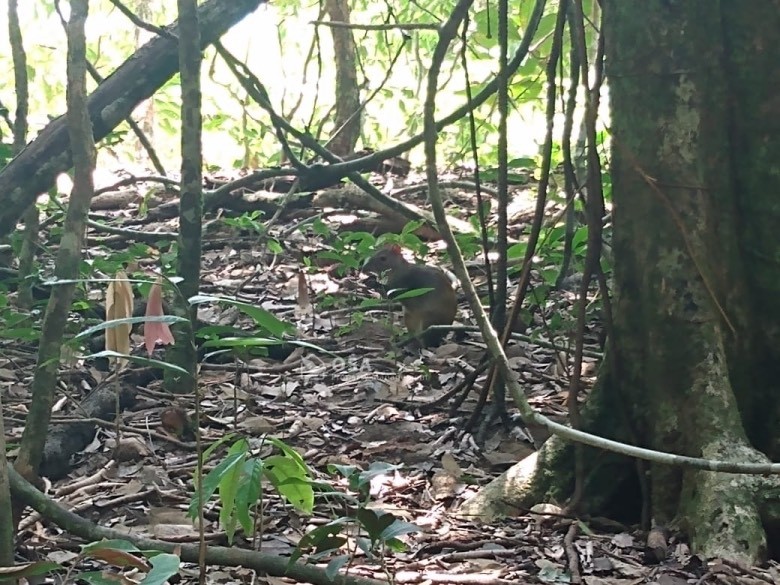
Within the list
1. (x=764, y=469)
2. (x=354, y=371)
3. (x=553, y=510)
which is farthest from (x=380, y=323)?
(x=764, y=469)

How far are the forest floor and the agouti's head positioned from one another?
8.2 inches

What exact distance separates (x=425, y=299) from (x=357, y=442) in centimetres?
146

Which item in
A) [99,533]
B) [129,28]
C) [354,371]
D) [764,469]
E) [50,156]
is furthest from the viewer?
[129,28]

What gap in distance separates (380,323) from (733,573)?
2867 millimetres

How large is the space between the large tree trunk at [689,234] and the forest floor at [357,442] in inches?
10.8

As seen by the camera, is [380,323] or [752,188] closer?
[752,188]

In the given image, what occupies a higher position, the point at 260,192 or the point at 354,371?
the point at 260,192

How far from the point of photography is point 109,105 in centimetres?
373

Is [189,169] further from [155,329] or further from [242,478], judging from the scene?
[242,478]

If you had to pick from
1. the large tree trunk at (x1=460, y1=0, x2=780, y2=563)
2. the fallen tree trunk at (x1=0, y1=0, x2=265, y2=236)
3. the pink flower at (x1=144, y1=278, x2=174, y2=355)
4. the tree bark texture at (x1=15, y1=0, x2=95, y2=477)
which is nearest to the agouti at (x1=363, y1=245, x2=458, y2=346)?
the fallen tree trunk at (x1=0, y1=0, x2=265, y2=236)

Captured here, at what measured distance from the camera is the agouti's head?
199 inches

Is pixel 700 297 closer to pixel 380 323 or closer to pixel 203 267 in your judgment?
pixel 380 323

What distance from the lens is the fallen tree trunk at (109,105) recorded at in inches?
141

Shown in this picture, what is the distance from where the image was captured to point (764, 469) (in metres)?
1.60
